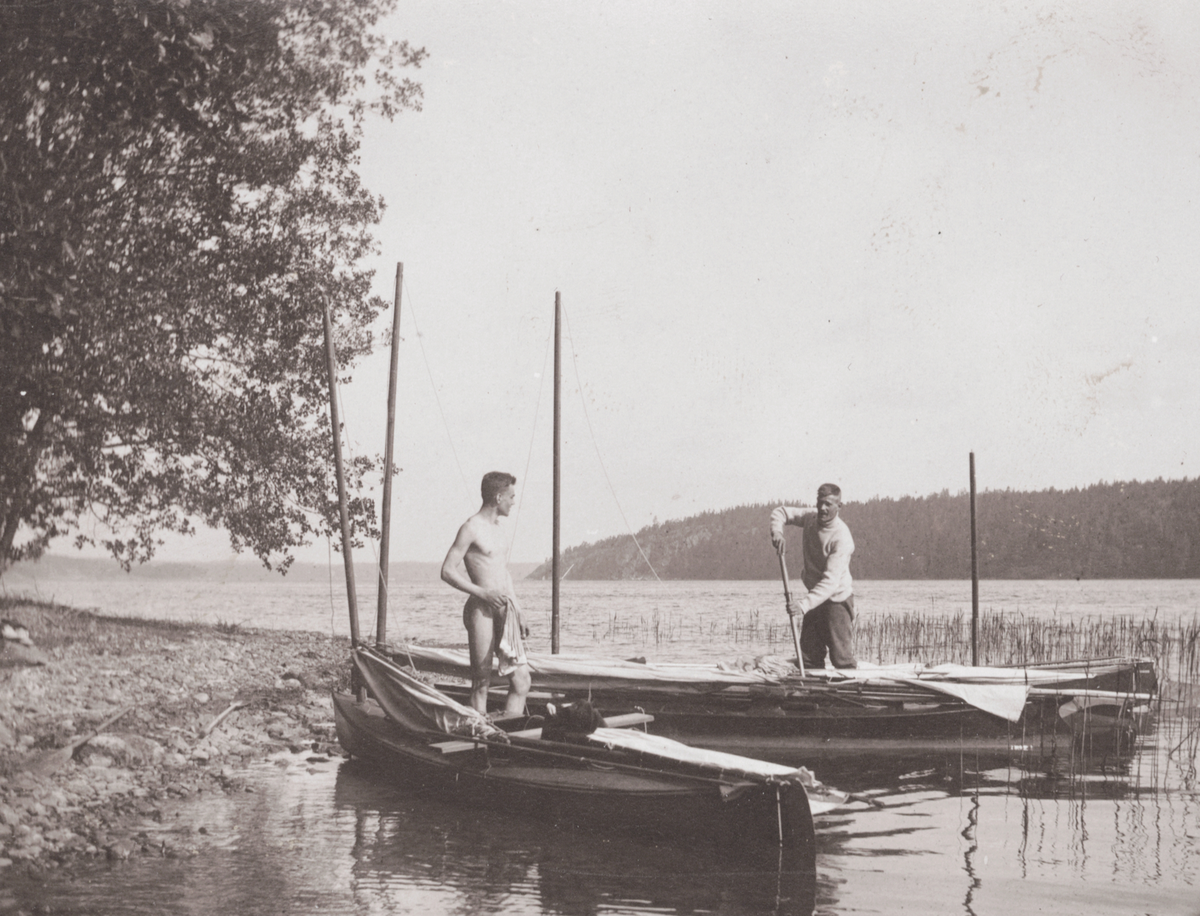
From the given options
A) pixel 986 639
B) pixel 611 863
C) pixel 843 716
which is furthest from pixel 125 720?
pixel 986 639

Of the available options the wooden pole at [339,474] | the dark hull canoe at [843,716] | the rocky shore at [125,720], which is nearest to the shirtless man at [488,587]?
the dark hull canoe at [843,716]

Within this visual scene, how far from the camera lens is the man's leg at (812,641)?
11.9 m

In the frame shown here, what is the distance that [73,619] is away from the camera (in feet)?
59.6

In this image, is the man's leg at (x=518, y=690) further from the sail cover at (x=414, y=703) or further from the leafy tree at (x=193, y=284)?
the leafy tree at (x=193, y=284)

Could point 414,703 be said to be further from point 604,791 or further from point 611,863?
point 611,863

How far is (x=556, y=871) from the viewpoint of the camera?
7211 mm

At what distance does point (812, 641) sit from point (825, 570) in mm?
1110

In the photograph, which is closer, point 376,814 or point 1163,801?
point 376,814

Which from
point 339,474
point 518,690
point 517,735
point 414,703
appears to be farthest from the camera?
point 339,474

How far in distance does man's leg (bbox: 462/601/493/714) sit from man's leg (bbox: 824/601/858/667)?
4.13 meters

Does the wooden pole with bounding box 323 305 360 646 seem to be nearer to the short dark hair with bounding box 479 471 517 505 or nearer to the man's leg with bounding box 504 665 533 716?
the man's leg with bounding box 504 665 533 716

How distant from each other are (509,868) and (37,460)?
36.9 ft

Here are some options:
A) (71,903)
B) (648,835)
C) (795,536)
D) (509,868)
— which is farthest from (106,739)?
(795,536)

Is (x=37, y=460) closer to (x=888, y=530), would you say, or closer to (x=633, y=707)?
(x=633, y=707)
